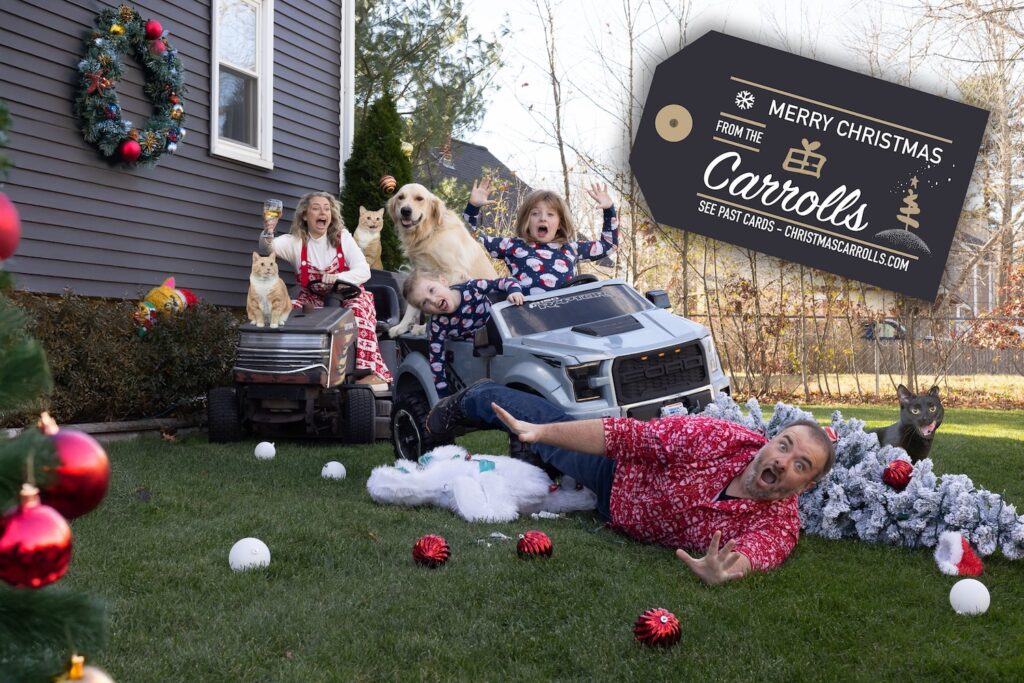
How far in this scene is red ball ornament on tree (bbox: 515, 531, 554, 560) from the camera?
3.31 m

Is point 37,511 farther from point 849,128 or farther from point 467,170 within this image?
point 467,170

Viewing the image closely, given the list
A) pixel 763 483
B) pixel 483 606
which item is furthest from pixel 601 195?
pixel 483 606

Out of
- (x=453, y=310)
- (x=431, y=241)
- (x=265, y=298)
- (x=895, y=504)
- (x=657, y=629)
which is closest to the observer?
(x=657, y=629)

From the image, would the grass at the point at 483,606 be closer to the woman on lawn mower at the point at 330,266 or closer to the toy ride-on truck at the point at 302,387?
the toy ride-on truck at the point at 302,387

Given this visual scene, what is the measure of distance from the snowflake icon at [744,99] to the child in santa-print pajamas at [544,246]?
391 centimetres

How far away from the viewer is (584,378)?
4625mm

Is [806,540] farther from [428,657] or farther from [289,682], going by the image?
[289,682]

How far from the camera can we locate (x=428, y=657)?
2.42 meters

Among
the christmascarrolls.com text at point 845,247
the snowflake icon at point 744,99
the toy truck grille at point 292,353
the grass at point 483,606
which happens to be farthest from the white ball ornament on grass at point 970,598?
the christmascarrolls.com text at point 845,247

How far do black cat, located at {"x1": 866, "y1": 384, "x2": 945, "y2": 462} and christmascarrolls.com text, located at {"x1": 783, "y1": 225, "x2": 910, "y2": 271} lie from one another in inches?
217

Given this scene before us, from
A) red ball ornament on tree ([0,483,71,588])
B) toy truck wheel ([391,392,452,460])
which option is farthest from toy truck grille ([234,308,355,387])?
red ball ornament on tree ([0,483,71,588])

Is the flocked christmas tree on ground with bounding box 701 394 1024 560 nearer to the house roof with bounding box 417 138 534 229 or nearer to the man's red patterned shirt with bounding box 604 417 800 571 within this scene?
the man's red patterned shirt with bounding box 604 417 800 571

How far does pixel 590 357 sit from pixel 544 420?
20.5 inches

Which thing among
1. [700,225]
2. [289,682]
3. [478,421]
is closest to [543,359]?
[478,421]
